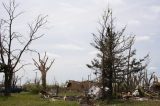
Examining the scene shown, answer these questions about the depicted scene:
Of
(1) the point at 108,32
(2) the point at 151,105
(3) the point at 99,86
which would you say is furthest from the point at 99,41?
(2) the point at 151,105

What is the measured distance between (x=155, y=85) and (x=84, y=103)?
61.0 feet

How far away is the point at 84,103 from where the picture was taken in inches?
1249

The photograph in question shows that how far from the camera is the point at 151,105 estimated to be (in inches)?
1133

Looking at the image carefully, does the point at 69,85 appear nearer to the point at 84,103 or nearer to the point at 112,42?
the point at 112,42

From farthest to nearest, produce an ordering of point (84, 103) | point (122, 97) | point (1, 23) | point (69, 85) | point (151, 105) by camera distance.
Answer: point (69, 85), point (1, 23), point (122, 97), point (84, 103), point (151, 105)

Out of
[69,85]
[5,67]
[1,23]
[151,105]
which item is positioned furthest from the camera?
[69,85]

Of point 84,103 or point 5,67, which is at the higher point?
A: point 5,67

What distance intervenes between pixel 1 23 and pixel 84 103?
63.4ft

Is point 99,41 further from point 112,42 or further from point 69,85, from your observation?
point 69,85

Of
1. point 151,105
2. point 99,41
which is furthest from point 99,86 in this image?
point 151,105

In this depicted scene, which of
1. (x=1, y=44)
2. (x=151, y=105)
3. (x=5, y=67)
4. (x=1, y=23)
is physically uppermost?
(x=1, y=23)

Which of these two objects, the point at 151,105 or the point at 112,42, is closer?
the point at 151,105

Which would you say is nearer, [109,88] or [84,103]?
[84,103]

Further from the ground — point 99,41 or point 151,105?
point 99,41
